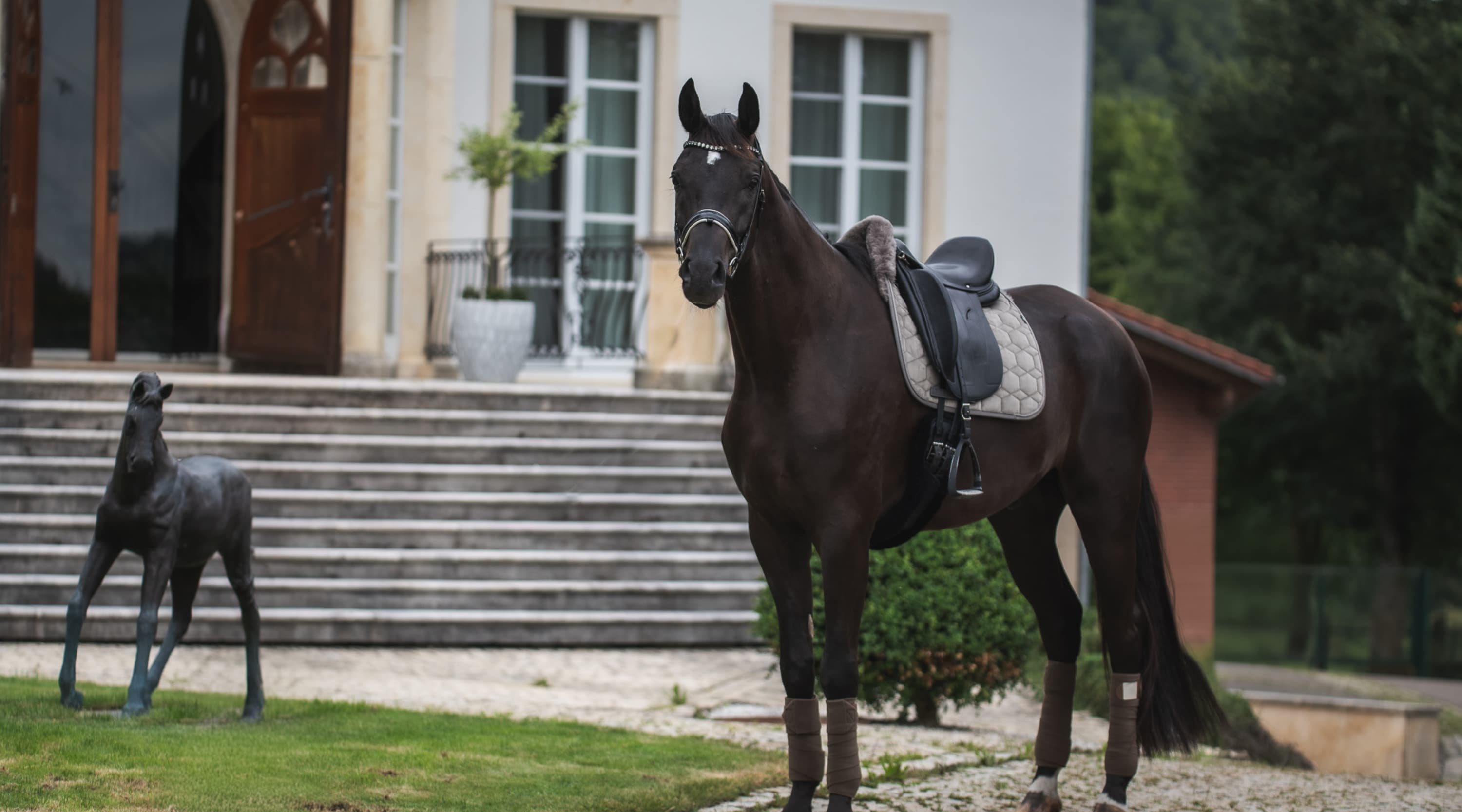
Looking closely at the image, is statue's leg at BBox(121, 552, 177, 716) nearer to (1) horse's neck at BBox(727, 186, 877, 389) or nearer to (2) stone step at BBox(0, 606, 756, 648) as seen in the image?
(2) stone step at BBox(0, 606, 756, 648)

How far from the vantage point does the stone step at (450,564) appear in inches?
369

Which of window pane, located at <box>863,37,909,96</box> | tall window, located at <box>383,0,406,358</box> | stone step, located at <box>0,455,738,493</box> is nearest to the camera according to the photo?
stone step, located at <box>0,455,738,493</box>

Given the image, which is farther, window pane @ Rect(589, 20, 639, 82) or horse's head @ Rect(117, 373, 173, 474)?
window pane @ Rect(589, 20, 639, 82)

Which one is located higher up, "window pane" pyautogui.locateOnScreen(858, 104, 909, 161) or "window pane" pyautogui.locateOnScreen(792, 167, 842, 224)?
"window pane" pyautogui.locateOnScreen(858, 104, 909, 161)

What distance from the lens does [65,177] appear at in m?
14.3

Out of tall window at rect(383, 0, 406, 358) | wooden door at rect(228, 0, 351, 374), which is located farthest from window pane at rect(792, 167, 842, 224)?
wooden door at rect(228, 0, 351, 374)

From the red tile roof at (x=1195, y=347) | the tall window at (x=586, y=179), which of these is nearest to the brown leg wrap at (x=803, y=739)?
the tall window at (x=586, y=179)

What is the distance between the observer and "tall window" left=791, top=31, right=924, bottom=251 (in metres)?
15.5

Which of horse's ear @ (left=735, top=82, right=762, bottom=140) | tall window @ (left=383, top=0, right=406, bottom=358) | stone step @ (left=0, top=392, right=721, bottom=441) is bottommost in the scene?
stone step @ (left=0, top=392, right=721, bottom=441)

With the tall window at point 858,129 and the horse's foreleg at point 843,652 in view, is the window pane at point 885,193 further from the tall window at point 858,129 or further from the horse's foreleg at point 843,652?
the horse's foreleg at point 843,652

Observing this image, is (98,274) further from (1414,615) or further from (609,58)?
(1414,615)

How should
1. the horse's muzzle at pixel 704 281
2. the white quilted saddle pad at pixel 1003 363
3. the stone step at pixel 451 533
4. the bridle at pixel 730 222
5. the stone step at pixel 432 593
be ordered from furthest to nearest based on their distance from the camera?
1. the stone step at pixel 451 533
2. the stone step at pixel 432 593
3. the white quilted saddle pad at pixel 1003 363
4. the bridle at pixel 730 222
5. the horse's muzzle at pixel 704 281

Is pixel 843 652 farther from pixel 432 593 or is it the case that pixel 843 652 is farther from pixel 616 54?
pixel 616 54

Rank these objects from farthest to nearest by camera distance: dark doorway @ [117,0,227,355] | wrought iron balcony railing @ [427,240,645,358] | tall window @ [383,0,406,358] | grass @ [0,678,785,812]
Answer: wrought iron balcony railing @ [427,240,645,358], dark doorway @ [117,0,227,355], tall window @ [383,0,406,358], grass @ [0,678,785,812]
